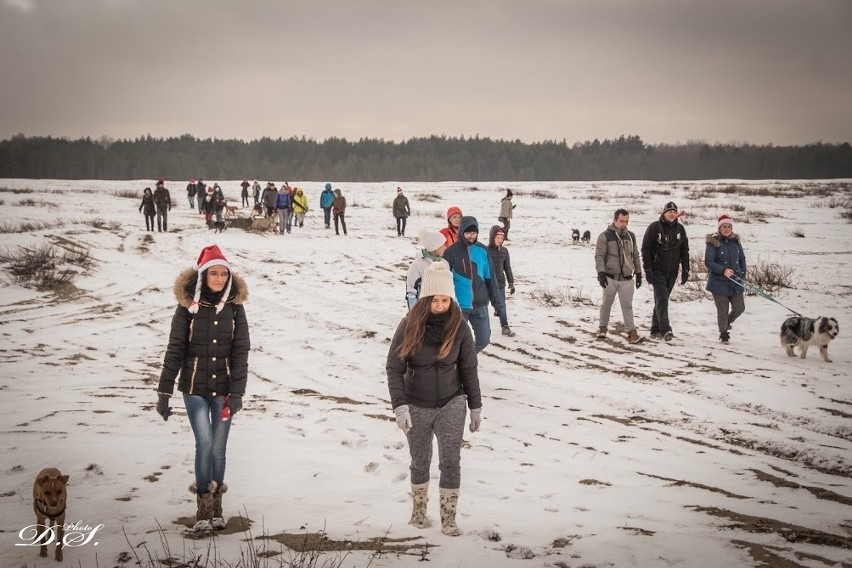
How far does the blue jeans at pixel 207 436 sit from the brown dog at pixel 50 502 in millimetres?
826

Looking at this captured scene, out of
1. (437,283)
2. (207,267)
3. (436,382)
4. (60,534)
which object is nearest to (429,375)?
(436,382)

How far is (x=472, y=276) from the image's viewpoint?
768 cm

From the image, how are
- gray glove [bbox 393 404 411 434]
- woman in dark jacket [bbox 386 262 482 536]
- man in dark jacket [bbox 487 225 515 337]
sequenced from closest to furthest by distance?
gray glove [bbox 393 404 411 434], woman in dark jacket [bbox 386 262 482 536], man in dark jacket [bbox 487 225 515 337]

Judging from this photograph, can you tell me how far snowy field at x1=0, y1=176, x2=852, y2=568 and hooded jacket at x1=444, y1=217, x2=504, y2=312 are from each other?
1.24 meters

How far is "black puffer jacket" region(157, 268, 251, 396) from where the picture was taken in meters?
4.31

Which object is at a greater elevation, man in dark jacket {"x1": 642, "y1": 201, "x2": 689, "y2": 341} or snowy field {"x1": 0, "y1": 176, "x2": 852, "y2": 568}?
man in dark jacket {"x1": 642, "y1": 201, "x2": 689, "y2": 341}

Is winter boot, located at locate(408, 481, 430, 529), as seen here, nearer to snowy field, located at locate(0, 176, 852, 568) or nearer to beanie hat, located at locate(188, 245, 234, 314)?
snowy field, located at locate(0, 176, 852, 568)

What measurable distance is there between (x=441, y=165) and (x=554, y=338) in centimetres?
11248

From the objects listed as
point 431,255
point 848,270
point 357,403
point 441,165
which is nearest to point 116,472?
point 357,403

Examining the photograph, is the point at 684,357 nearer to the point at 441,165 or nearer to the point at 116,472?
the point at 116,472

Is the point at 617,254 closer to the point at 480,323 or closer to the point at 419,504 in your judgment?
the point at 480,323

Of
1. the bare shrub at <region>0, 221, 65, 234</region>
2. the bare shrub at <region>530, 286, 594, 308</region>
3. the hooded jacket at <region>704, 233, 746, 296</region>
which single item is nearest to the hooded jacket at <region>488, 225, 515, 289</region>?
the bare shrub at <region>530, 286, 594, 308</region>

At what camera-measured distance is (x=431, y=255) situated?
674 centimetres

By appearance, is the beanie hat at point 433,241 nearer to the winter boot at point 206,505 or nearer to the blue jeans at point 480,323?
the blue jeans at point 480,323
